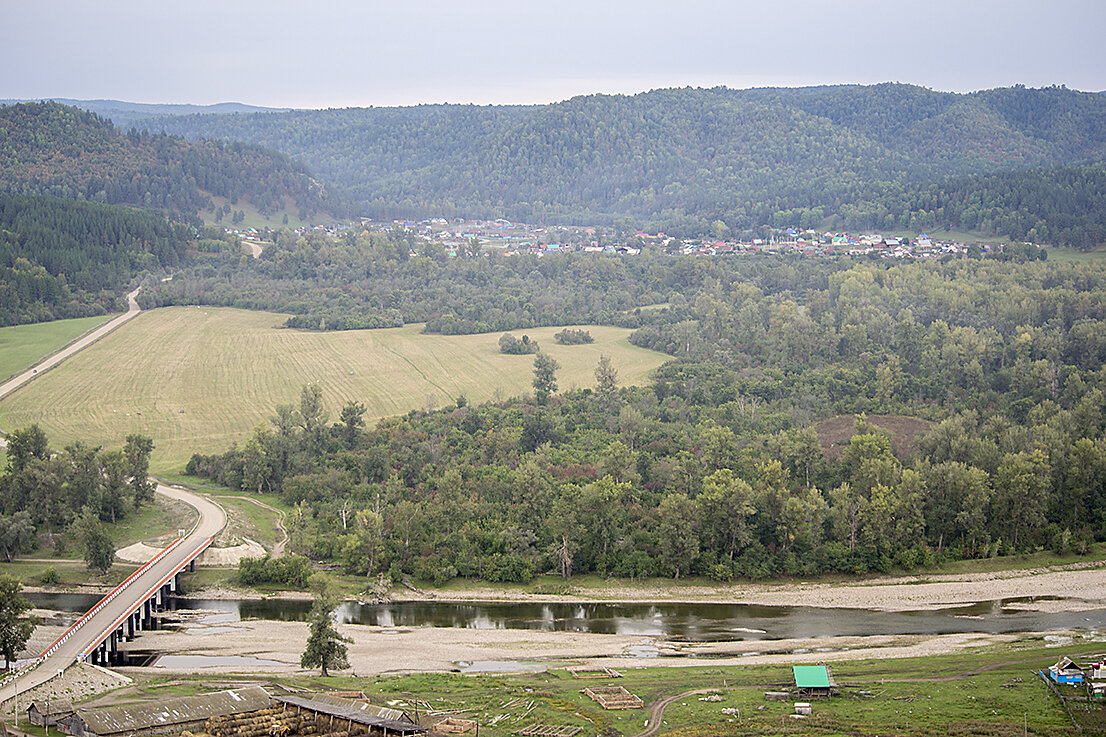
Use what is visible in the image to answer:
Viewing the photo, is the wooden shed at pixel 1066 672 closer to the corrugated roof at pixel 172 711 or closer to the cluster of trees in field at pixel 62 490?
the corrugated roof at pixel 172 711

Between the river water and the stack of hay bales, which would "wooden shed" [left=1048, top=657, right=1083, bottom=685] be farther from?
the stack of hay bales

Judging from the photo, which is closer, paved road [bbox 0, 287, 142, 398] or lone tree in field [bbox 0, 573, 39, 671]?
lone tree in field [bbox 0, 573, 39, 671]

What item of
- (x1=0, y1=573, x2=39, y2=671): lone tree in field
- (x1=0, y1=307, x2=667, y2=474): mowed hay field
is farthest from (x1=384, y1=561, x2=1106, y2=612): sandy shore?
(x1=0, y1=307, x2=667, y2=474): mowed hay field

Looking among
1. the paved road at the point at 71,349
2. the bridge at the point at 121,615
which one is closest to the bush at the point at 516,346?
the paved road at the point at 71,349

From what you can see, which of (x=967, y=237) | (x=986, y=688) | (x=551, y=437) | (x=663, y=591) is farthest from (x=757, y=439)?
(x=967, y=237)

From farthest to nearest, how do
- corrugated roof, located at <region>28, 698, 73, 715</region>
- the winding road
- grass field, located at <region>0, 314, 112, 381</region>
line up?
1. grass field, located at <region>0, 314, 112, 381</region>
2. the winding road
3. corrugated roof, located at <region>28, 698, 73, 715</region>

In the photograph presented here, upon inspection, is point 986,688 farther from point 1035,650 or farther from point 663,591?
point 663,591
